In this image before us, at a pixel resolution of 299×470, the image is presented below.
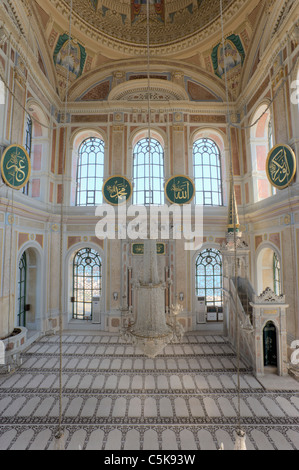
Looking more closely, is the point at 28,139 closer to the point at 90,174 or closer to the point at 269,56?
the point at 90,174

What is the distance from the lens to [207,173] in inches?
428

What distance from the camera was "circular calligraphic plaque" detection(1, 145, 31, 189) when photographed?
639 centimetres

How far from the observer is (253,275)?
30.7 ft

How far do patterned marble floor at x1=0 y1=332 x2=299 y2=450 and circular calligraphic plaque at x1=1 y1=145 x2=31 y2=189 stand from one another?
4.84 metres

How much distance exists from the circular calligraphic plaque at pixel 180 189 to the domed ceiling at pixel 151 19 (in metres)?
5.81

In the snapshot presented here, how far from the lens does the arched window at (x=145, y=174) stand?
10.6 metres

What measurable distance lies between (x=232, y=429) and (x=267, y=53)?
32.7ft

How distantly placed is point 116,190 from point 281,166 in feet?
18.7

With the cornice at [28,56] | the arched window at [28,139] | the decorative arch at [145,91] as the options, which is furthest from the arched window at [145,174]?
the arched window at [28,139]

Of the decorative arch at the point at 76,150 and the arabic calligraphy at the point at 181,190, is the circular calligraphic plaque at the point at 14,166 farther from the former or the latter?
the arabic calligraphy at the point at 181,190

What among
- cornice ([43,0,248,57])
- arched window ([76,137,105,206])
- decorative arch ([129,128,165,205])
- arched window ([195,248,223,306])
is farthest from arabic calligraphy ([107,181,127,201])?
cornice ([43,0,248,57])

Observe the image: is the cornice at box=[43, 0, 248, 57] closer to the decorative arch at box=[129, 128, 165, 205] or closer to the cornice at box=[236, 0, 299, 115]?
the cornice at box=[236, 0, 299, 115]

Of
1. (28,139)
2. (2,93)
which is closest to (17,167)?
(2,93)

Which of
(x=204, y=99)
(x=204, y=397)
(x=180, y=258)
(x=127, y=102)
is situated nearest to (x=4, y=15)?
(x=127, y=102)
